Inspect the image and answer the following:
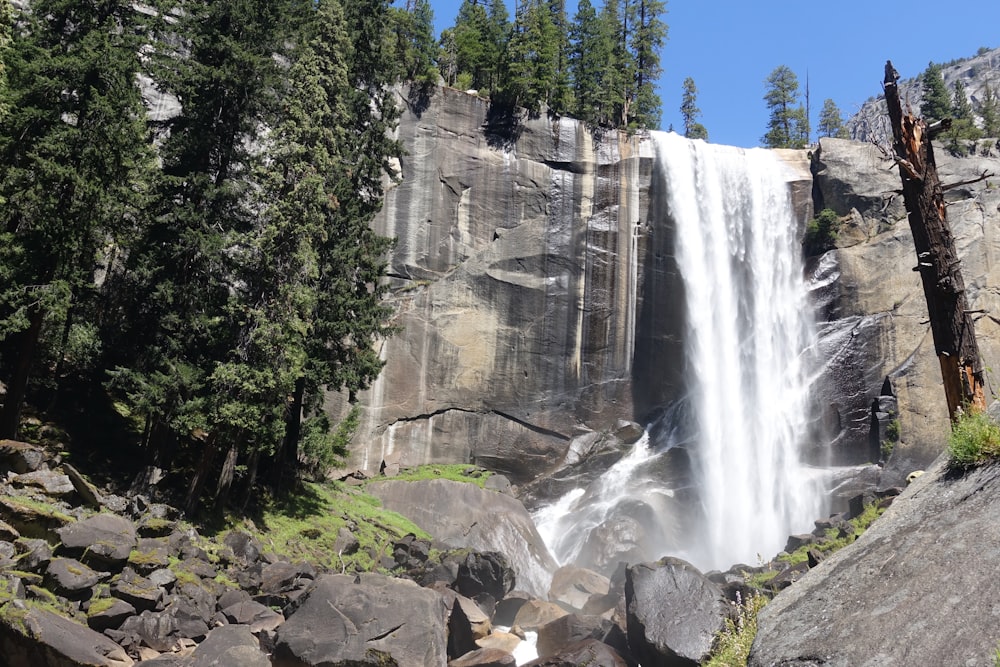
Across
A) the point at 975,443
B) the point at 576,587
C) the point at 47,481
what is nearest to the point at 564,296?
the point at 576,587

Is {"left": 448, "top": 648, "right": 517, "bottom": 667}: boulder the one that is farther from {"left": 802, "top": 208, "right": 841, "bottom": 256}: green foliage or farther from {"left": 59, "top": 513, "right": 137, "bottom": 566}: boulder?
{"left": 802, "top": 208, "right": 841, "bottom": 256}: green foliage

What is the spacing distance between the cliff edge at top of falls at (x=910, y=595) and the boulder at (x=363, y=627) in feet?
27.8

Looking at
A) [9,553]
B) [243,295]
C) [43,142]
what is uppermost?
[43,142]

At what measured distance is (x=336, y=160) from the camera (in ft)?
67.7

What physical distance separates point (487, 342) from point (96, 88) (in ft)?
65.0

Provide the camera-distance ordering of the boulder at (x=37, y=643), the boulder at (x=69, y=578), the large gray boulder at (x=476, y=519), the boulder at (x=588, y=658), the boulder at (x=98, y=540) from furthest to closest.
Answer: the large gray boulder at (x=476, y=519) < the boulder at (x=588, y=658) < the boulder at (x=98, y=540) < the boulder at (x=69, y=578) < the boulder at (x=37, y=643)

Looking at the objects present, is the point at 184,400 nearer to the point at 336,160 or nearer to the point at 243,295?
the point at 243,295

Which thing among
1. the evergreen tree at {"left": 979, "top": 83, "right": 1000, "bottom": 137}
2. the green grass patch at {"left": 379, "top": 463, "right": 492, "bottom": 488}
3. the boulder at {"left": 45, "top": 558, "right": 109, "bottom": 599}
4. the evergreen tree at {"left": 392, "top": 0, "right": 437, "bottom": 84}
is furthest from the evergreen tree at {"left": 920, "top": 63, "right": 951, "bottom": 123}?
the boulder at {"left": 45, "top": 558, "right": 109, "bottom": 599}

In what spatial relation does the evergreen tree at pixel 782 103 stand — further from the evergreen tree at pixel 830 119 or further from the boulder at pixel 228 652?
the boulder at pixel 228 652

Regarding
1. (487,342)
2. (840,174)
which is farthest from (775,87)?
(487,342)

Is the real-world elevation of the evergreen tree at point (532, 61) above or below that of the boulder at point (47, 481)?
above

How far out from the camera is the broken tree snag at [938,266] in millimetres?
7531

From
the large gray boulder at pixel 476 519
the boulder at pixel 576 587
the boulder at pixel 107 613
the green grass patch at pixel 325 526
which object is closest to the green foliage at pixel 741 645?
the boulder at pixel 107 613

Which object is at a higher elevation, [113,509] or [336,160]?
[336,160]
